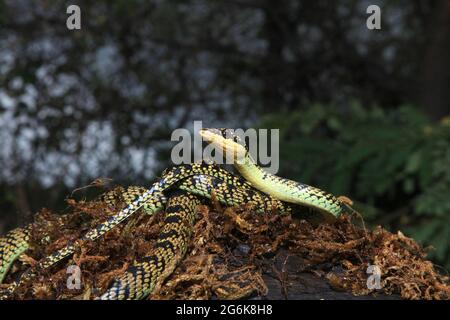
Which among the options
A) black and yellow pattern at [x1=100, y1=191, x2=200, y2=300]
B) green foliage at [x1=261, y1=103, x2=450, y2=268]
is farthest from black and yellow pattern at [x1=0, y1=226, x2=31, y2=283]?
green foliage at [x1=261, y1=103, x2=450, y2=268]

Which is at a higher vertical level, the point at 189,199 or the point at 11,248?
the point at 189,199

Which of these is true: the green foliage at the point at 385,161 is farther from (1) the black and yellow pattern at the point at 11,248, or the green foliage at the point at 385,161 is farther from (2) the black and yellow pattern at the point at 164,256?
(1) the black and yellow pattern at the point at 11,248

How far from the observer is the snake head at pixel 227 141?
1747 mm

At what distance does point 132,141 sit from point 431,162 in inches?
109

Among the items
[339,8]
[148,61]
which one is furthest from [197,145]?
[339,8]

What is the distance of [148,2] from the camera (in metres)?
5.51

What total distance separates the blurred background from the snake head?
2.93 m

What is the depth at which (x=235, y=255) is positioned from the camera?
1.52 metres

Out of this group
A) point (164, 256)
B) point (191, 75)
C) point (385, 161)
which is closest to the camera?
point (164, 256)

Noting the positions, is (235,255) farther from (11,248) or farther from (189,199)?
(11,248)

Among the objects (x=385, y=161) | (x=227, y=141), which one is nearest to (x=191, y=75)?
(x=385, y=161)

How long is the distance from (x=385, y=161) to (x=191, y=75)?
2478 mm

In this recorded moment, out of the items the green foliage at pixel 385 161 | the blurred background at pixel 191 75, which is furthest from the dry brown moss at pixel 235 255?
the blurred background at pixel 191 75

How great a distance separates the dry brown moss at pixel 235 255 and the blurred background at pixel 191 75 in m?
3.04
